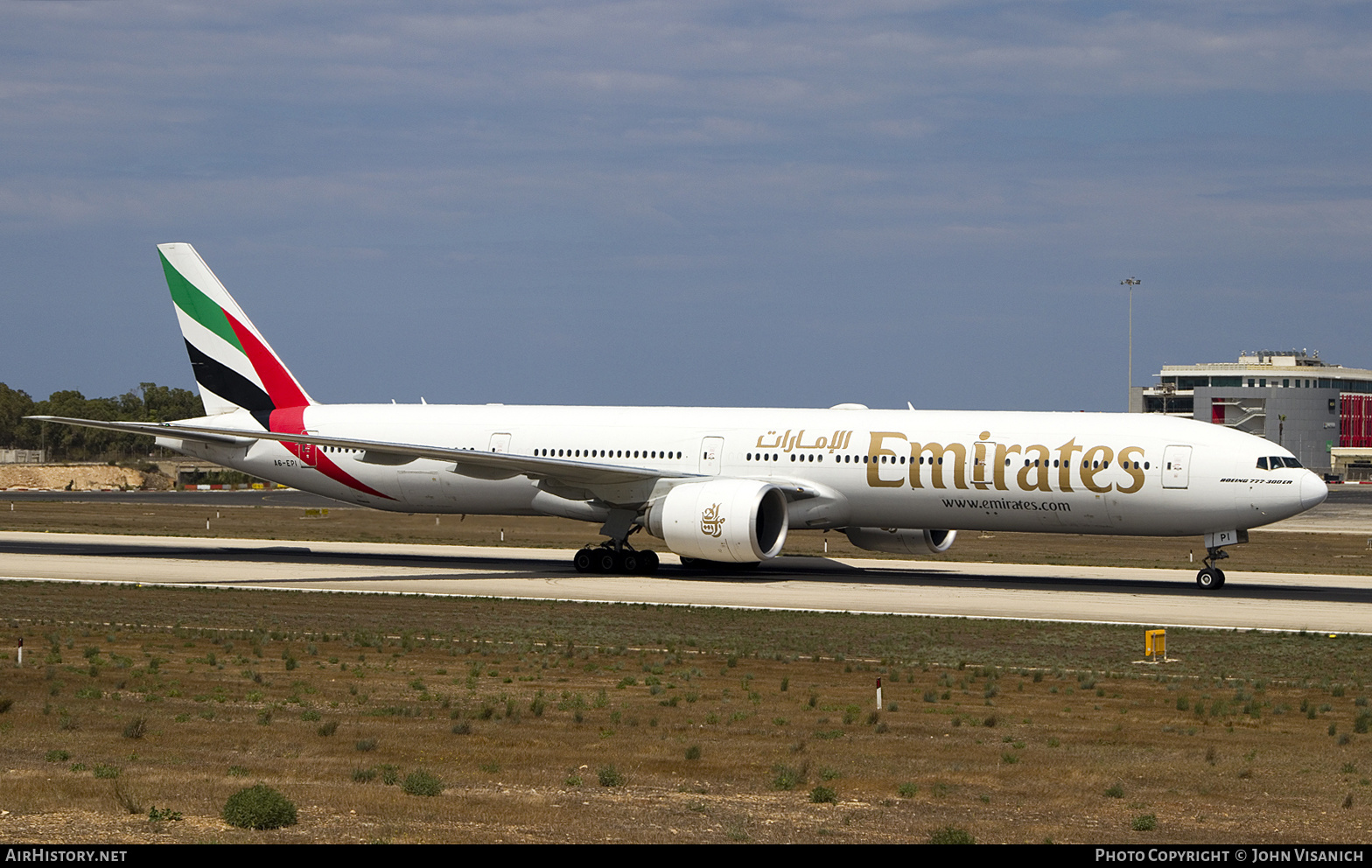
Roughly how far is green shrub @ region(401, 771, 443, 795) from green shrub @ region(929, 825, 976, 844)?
4442 millimetres

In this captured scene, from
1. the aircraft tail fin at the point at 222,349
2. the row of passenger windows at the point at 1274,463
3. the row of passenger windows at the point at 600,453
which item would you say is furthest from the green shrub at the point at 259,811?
the aircraft tail fin at the point at 222,349

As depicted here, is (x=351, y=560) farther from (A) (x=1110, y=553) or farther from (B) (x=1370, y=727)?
(B) (x=1370, y=727)

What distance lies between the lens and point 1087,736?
17.5 metres

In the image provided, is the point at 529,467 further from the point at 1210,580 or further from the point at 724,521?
the point at 1210,580

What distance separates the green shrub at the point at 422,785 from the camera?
13531 millimetres

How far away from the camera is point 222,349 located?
46781 millimetres

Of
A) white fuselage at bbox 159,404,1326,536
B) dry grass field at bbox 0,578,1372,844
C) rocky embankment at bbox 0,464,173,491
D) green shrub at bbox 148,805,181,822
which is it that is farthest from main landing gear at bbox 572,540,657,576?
rocky embankment at bbox 0,464,173,491

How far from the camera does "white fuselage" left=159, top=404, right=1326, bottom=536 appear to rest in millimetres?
36344

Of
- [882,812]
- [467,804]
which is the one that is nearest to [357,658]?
[467,804]

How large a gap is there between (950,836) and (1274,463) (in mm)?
26964

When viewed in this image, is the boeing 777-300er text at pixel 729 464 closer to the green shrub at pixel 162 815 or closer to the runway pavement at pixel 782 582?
the runway pavement at pixel 782 582

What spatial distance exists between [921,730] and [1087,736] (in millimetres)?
1907

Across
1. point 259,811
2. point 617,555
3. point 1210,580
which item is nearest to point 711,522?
point 617,555

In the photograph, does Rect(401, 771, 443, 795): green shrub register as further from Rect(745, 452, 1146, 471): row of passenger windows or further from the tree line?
the tree line
